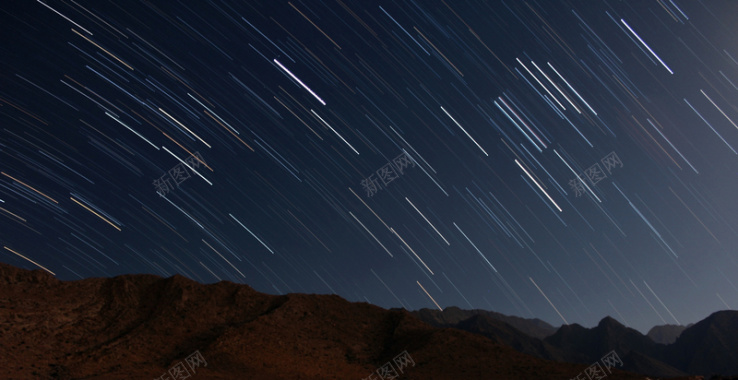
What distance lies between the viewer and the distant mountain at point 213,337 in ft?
90.1

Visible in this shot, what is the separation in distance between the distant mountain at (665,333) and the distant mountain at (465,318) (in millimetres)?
33174

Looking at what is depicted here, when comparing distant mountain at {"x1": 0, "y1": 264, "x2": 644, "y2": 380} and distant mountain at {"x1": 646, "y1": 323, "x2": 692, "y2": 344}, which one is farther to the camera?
distant mountain at {"x1": 646, "y1": 323, "x2": 692, "y2": 344}

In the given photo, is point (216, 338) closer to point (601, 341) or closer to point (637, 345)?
point (601, 341)

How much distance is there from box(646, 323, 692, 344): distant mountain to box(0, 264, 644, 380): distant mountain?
147 m

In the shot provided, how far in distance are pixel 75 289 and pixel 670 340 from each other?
174m

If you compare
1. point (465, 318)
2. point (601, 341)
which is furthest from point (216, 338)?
point (465, 318)

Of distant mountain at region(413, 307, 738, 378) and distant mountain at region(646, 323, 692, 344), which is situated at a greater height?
distant mountain at region(413, 307, 738, 378)

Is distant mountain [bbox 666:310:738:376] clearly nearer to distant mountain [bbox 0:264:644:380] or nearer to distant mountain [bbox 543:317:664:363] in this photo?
distant mountain [bbox 543:317:664:363]

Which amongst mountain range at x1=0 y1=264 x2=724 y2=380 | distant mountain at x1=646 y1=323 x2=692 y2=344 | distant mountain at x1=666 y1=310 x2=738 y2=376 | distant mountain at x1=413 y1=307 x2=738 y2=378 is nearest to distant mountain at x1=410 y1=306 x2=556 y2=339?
distant mountain at x1=413 y1=307 x2=738 y2=378

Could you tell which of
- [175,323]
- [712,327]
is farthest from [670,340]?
[175,323]

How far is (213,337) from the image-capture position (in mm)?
32000

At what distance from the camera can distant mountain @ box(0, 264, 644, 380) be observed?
2747 centimetres

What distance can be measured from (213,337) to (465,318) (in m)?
116

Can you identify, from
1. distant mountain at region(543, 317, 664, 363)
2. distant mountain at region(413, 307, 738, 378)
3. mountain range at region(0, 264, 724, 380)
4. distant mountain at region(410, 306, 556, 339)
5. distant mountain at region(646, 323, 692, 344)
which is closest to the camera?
mountain range at region(0, 264, 724, 380)
